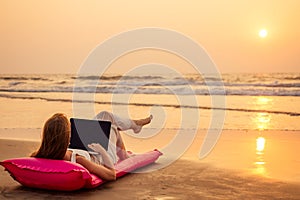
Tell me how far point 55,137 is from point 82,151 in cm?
60

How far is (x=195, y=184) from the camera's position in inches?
231

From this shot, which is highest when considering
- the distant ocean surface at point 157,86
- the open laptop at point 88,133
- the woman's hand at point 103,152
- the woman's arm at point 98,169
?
the distant ocean surface at point 157,86

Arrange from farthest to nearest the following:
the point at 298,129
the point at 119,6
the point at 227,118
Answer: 1. the point at 119,6
2. the point at 227,118
3. the point at 298,129

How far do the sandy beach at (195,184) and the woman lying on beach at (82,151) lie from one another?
231 millimetres

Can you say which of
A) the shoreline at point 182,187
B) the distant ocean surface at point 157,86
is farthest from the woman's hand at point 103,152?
the distant ocean surface at point 157,86

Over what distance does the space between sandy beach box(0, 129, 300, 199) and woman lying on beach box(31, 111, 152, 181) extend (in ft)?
0.76

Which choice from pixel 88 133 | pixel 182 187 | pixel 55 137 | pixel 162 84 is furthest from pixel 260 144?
pixel 162 84

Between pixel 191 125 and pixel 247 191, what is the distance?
6.33m

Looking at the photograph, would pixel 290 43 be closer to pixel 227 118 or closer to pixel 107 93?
pixel 107 93

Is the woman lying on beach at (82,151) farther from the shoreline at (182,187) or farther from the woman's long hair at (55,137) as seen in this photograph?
the shoreline at (182,187)

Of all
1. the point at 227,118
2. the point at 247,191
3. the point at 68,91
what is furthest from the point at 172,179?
the point at 68,91

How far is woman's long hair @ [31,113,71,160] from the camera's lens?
17.2 ft

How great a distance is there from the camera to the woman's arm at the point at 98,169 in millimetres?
5587

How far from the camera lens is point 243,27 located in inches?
859
